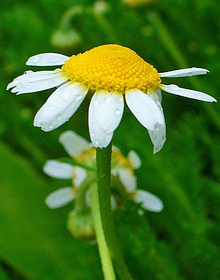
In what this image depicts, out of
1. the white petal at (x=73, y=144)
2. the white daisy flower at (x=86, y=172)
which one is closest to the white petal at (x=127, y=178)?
the white daisy flower at (x=86, y=172)

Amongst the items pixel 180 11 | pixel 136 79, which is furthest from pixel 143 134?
pixel 136 79

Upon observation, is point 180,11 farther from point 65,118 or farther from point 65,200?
point 65,118

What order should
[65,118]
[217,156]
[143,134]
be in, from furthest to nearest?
[143,134]
[217,156]
[65,118]

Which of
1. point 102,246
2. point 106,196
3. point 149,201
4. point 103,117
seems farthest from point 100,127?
point 149,201

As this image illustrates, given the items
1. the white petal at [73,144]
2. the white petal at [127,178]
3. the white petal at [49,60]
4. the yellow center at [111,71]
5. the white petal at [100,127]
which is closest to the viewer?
the white petal at [100,127]

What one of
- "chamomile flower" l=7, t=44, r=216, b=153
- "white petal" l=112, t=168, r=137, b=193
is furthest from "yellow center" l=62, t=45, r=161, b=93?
Answer: "white petal" l=112, t=168, r=137, b=193

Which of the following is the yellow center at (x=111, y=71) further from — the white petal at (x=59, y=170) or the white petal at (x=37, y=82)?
the white petal at (x=59, y=170)

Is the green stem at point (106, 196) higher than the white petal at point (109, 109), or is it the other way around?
the white petal at point (109, 109)
